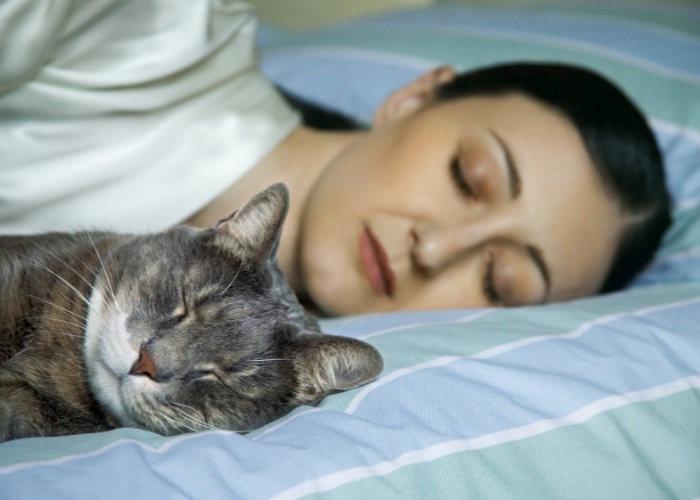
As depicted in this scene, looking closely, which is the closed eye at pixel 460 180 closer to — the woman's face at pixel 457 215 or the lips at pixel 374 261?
the woman's face at pixel 457 215

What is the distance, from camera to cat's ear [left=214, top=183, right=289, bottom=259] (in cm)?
99

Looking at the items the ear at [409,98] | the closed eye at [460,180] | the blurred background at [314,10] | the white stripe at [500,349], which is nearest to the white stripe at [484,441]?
the white stripe at [500,349]

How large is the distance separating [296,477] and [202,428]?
0.20 m

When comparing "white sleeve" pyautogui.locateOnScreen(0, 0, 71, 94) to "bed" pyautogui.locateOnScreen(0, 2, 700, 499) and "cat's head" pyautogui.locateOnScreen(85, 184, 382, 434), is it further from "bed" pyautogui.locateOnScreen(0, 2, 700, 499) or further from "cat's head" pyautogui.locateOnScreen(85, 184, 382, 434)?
"bed" pyautogui.locateOnScreen(0, 2, 700, 499)

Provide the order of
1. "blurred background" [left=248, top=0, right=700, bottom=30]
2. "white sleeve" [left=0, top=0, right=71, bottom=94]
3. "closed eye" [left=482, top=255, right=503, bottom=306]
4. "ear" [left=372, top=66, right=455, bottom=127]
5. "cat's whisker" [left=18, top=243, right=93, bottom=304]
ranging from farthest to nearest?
"blurred background" [left=248, top=0, right=700, bottom=30] < "ear" [left=372, top=66, right=455, bottom=127] < "closed eye" [left=482, top=255, right=503, bottom=306] < "white sleeve" [left=0, top=0, right=71, bottom=94] < "cat's whisker" [left=18, top=243, right=93, bottom=304]

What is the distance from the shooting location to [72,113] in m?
1.29

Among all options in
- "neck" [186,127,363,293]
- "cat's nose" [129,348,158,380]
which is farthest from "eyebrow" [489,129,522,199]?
"cat's nose" [129,348,158,380]

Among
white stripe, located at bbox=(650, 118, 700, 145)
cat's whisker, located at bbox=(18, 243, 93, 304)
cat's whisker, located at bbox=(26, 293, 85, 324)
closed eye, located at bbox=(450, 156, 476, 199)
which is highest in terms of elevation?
white stripe, located at bbox=(650, 118, 700, 145)

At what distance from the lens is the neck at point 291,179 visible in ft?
Answer: 4.67

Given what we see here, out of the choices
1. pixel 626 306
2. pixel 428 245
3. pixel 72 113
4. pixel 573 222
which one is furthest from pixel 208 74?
pixel 626 306

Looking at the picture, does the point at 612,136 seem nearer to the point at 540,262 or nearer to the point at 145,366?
the point at 540,262

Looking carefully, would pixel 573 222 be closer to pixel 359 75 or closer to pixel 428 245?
pixel 428 245

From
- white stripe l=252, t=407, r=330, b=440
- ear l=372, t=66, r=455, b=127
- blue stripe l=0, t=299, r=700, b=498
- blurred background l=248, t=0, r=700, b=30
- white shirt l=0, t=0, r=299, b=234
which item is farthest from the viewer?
blurred background l=248, t=0, r=700, b=30

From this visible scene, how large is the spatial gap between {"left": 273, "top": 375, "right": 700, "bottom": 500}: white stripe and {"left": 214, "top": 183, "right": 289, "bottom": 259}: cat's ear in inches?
14.8
